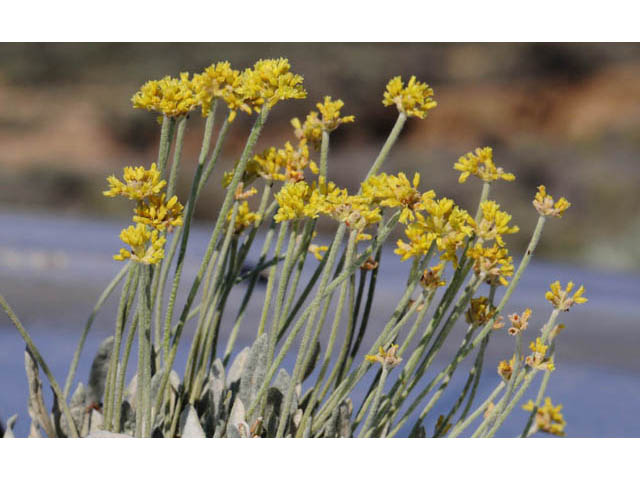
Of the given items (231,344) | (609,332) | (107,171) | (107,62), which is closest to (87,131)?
(107,171)

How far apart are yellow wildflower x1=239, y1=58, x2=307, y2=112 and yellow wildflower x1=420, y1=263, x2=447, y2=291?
0.13 meters

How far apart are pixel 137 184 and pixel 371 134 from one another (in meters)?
2.36

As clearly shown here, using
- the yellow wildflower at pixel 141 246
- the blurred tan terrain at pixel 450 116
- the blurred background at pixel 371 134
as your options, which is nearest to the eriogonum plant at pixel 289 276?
the yellow wildflower at pixel 141 246

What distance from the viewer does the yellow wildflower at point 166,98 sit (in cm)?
38

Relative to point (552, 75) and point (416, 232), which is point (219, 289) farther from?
point (552, 75)

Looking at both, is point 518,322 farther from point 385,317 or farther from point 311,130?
point 385,317

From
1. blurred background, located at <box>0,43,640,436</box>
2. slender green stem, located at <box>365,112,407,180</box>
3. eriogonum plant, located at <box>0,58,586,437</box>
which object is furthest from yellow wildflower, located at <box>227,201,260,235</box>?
blurred background, located at <box>0,43,640,436</box>

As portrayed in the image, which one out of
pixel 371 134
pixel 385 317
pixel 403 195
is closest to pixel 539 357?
pixel 403 195

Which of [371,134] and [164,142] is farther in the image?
[371,134]

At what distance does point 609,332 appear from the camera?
153 cm

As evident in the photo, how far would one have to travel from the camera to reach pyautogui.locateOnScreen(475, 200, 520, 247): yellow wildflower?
387 mm

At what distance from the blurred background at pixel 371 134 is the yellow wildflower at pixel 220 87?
1432mm

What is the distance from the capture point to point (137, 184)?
363mm

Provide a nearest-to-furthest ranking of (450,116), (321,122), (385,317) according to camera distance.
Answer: (321,122), (385,317), (450,116)
